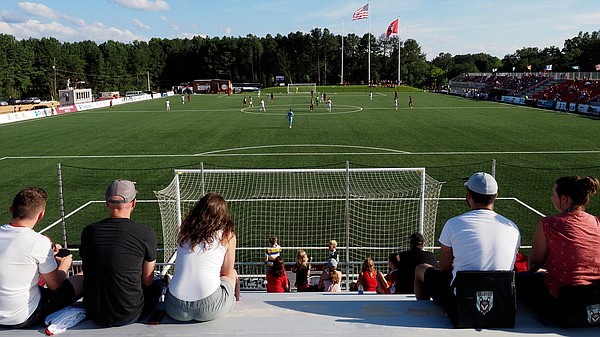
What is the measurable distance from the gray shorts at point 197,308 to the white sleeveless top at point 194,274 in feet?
0.14

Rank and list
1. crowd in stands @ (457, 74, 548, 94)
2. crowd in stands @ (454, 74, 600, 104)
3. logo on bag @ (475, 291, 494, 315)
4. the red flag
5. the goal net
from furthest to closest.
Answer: the red flag
crowd in stands @ (457, 74, 548, 94)
crowd in stands @ (454, 74, 600, 104)
the goal net
logo on bag @ (475, 291, 494, 315)

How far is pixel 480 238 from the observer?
13.5 feet

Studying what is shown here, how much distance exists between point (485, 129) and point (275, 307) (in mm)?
30016

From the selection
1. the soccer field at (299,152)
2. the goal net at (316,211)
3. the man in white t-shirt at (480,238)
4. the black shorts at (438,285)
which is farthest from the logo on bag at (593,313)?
the soccer field at (299,152)

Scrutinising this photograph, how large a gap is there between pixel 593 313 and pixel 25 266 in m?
4.75

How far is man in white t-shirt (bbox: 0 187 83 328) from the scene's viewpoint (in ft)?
13.0

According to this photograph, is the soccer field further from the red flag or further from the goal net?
the red flag

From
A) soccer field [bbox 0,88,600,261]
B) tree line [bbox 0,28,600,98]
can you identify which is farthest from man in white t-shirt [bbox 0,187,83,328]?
tree line [bbox 0,28,600,98]

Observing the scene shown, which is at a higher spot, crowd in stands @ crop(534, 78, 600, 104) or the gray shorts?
crowd in stands @ crop(534, 78, 600, 104)

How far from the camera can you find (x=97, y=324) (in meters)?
4.16

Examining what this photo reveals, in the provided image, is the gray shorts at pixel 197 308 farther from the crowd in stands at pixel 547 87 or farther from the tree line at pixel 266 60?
the tree line at pixel 266 60

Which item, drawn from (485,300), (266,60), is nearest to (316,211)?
(485,300)

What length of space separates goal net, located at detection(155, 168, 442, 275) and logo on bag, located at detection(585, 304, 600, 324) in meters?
4.81

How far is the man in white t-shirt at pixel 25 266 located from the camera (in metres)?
3.97
